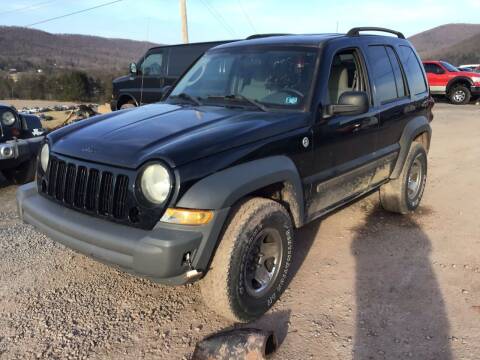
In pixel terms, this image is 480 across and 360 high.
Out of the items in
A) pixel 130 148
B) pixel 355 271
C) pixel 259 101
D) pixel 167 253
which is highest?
pixel 259 101

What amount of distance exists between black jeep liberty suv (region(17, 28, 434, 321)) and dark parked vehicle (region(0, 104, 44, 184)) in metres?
2.52

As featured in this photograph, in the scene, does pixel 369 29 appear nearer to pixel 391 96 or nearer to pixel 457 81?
pixel 391 96

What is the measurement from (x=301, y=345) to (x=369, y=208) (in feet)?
9.95

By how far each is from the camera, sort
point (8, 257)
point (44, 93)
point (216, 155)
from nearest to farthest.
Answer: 1. point (216, 155)
2. point (8, 257)
3. point (44, 93)

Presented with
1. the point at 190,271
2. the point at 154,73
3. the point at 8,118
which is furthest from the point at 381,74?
the point at 154,73

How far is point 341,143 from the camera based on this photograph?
379cm

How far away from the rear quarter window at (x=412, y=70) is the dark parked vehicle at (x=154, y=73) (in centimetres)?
578

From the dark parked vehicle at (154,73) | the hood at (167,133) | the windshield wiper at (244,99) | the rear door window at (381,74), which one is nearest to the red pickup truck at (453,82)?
the dark parked vehicle at (154,73)

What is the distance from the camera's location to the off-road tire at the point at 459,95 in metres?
19.4

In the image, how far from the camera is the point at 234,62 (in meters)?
4.10

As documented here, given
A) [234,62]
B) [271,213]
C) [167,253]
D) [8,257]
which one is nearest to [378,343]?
[271,213]

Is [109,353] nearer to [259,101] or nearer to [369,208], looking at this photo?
[259,101]

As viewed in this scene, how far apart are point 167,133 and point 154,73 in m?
8.43

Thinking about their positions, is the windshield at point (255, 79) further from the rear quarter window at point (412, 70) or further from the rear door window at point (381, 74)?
the rear quarter window at point (412, 70)
